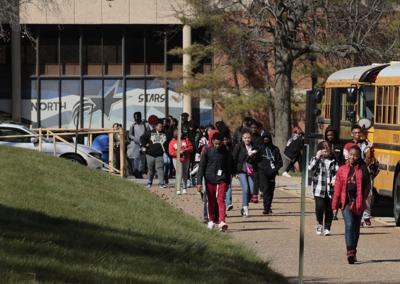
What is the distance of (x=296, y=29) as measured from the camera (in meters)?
34.6

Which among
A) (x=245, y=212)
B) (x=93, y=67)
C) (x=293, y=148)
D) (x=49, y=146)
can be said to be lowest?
(x=245, y=212)

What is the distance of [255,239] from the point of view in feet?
53.7

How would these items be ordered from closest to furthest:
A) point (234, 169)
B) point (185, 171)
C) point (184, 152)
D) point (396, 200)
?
point (234, 169) < point (396, 200) < point (184, 152) < point (185, 171)

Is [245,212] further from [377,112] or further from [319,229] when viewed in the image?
[377,112]

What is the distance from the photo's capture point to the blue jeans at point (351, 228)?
13.9m

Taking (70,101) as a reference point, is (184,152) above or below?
below

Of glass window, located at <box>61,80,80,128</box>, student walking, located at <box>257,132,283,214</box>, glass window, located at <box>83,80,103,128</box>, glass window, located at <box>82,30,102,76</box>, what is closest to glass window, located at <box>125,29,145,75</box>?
glass window, located at <box>82,30,102,76</box>

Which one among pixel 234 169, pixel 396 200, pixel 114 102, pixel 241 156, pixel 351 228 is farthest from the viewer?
pixel 114 102

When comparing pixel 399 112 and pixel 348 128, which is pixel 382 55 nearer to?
pixel 348 128

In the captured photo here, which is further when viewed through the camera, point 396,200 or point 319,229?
point 396,200

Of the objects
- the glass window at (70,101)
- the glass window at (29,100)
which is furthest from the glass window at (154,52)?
the glass window at (29,100)

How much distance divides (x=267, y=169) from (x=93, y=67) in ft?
91.0

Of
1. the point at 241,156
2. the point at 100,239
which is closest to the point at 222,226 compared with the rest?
the point at 241,156

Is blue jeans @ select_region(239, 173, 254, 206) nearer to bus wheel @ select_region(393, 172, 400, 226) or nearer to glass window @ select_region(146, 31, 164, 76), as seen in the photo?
bus wheel @ select_region(393, 172, 400, 226)
